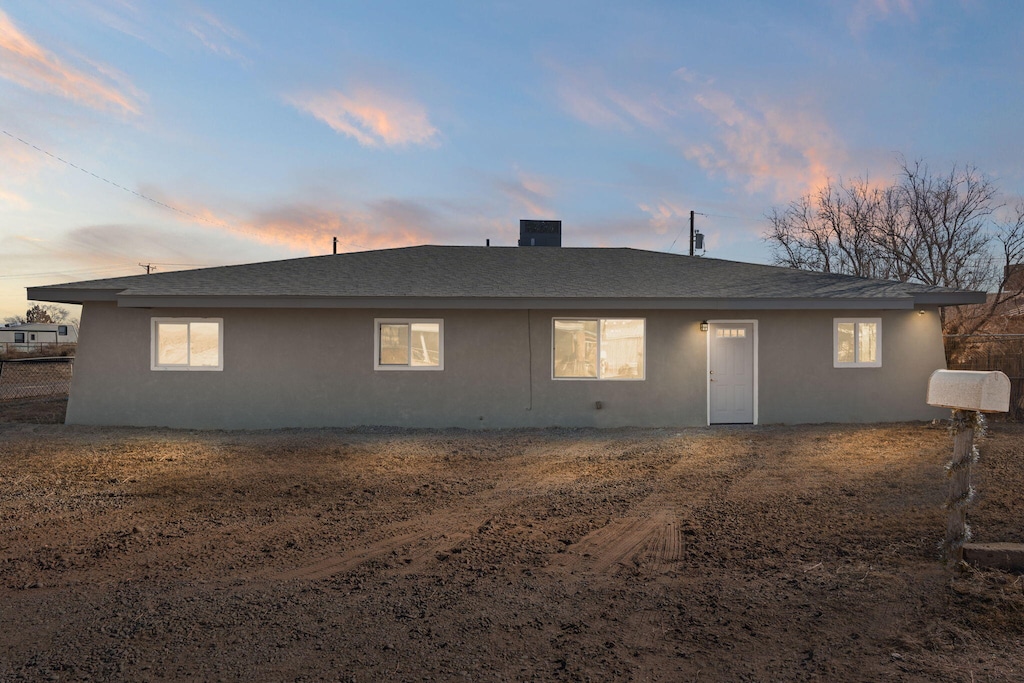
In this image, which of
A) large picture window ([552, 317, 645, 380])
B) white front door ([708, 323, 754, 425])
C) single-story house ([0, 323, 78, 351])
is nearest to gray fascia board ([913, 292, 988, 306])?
white front door ([708, 323, 754, 425])

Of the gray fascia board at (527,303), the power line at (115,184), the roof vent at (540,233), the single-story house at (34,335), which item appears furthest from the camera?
the single-story house at (34,335)

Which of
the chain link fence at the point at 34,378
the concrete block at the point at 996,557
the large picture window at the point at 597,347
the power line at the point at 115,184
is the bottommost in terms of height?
the concrete block at the point at 996,557

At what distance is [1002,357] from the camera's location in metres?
11.6

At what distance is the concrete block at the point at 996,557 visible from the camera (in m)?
3.92

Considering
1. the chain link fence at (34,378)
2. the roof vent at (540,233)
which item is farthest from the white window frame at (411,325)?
the chain link fence at (34,378)

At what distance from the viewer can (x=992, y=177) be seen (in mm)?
18594

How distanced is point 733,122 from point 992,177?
36.4 feet

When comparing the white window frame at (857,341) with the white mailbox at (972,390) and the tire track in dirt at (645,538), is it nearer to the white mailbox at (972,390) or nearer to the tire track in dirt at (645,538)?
the tire track in dirt at (645,538)

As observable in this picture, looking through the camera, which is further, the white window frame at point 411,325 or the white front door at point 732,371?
the white front door at point 732,371

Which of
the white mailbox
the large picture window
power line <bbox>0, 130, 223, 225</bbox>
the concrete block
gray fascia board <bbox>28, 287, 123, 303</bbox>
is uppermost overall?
power line <bbox>0, 130, 223, 225</bbox>

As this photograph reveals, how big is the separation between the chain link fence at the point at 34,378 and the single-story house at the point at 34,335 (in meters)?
20.3

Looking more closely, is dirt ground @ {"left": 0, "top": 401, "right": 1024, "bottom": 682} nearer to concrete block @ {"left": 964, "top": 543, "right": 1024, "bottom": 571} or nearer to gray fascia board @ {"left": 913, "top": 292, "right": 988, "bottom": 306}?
concrete block @ {"left": 964, "top": 543, "right": 1024, "bottom": 571}

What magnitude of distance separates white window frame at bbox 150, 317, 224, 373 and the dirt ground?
3066mm

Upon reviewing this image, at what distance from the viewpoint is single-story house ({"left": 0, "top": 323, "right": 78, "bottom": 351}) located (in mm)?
39500
